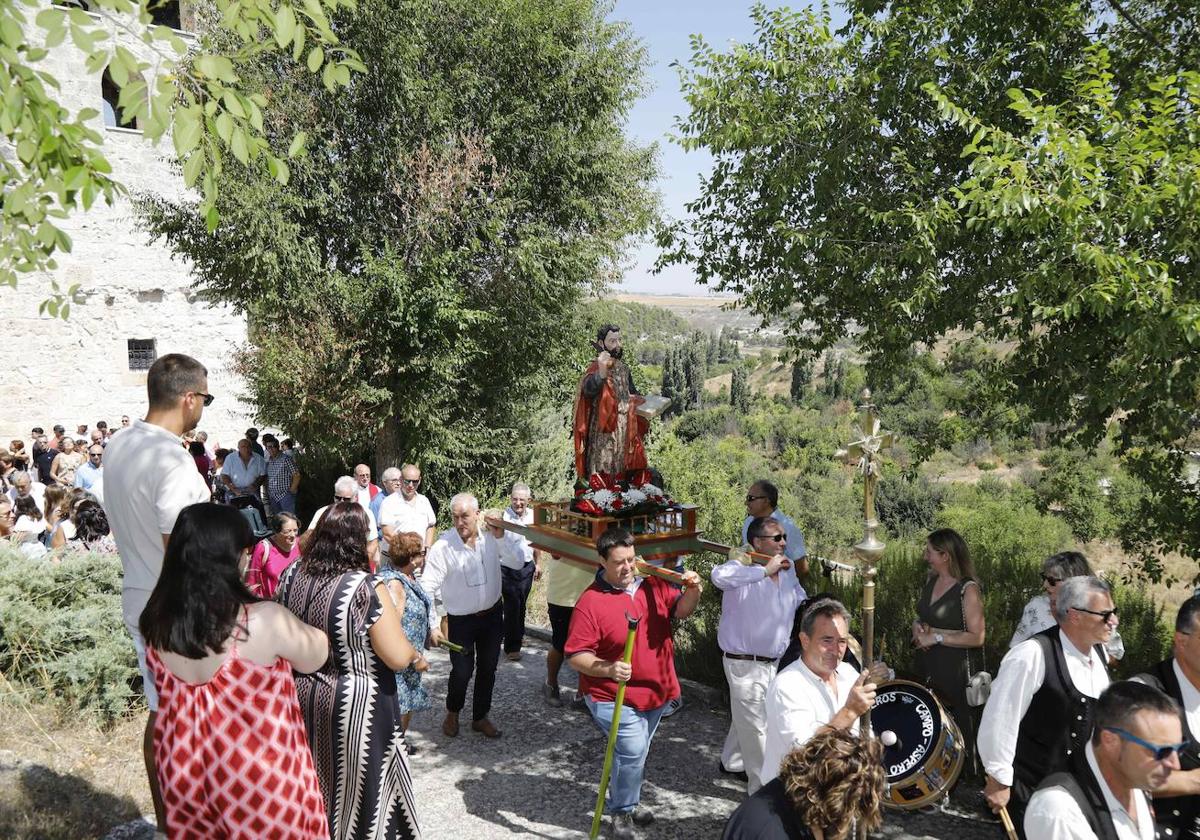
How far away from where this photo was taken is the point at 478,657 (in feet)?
23.9

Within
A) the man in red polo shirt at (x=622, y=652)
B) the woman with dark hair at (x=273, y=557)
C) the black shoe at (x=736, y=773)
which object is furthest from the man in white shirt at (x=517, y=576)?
the man in red polo shirt at (x=622, y=652)

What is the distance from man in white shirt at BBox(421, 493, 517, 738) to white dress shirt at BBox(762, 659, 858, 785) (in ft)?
10.7

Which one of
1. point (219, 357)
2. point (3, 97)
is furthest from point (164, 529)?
point (219, 357)

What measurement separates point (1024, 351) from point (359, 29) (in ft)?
45.9

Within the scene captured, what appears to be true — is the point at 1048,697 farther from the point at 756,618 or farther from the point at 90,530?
the point at 90,530

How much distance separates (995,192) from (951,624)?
2753 mm

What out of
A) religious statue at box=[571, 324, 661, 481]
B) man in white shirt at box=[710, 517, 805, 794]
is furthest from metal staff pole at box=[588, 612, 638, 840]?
religious statue at box=[571, 324, 661, 481]

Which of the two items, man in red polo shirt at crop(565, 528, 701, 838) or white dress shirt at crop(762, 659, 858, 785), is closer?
white dress shirt at crop(762, 659, 858, 785)

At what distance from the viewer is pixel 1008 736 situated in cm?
408

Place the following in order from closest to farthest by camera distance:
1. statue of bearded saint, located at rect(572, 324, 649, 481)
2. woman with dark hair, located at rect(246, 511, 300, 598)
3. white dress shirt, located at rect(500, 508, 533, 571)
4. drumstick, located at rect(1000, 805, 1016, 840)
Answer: drumstick, located at rect(1000, 805, 1016, 840) → woman with dark hair, located at rect(246, 511, 300, 598) → statue of bearded saint, located at rect(572, 324, 649, 481) → white dress shirt, located at rect(500, 508, 533, 571)

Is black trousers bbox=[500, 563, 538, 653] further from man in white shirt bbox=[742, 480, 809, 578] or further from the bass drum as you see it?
the bass drum

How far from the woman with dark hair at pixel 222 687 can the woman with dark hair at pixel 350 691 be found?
33.1 inches

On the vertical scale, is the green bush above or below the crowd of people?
below

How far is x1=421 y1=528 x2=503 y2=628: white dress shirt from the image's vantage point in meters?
7.04
